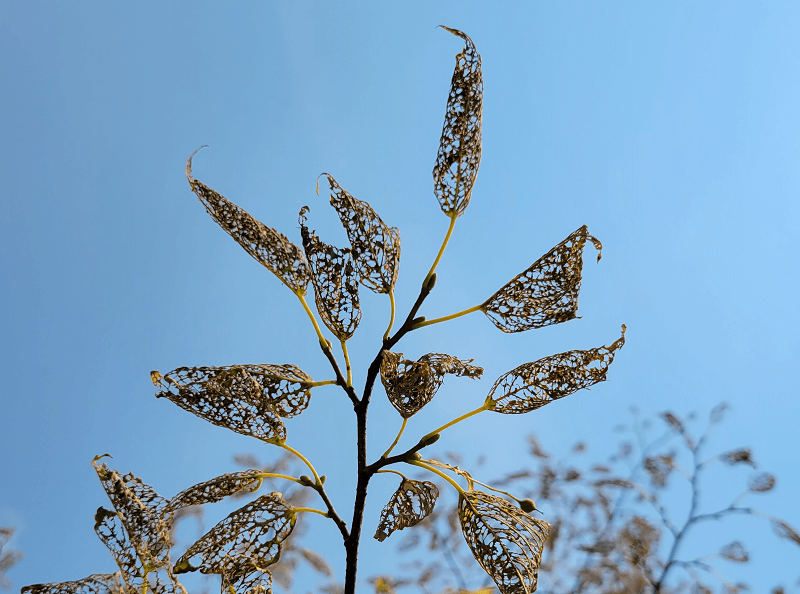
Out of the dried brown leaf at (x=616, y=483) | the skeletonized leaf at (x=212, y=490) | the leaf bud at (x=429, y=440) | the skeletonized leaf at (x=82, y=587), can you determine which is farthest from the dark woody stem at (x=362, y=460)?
the dried brown leaf at (x=616, y=483)

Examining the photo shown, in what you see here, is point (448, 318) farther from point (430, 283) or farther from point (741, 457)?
point (741, 457)

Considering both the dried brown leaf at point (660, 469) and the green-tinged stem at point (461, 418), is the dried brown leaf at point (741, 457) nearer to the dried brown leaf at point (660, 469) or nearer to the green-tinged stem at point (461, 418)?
the dried brown leaf at point (660, 469)

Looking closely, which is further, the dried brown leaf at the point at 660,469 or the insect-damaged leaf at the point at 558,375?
the dried brown leaf at the point at 660,469

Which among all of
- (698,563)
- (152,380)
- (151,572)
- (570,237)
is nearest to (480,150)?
(570,237)

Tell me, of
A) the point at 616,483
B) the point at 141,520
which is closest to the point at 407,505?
the point at 141,520

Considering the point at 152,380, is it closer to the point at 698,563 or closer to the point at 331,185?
the point at 331,185
